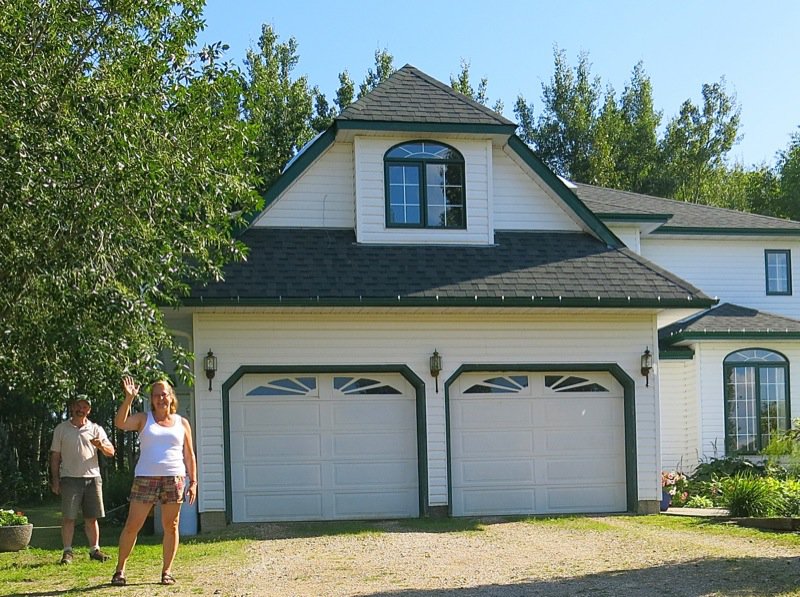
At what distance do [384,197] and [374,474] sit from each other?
392cm

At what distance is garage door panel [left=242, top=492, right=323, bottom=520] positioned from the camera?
1484 centimetres

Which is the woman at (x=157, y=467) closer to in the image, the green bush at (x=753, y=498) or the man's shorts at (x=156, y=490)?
the man's shorts at (x=156, y=490)

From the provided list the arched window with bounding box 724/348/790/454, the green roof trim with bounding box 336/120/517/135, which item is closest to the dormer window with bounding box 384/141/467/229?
the green roof trim with bounding box 336/120/517/135

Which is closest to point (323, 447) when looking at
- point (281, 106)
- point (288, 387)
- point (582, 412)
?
point (288, 387)

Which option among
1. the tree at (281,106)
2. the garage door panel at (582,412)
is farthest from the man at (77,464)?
the tree at (281,106)

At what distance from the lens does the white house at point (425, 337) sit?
14.7 metres

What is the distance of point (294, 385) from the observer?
15055mm

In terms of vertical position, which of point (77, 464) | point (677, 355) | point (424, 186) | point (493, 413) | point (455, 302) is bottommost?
point (77, 464)

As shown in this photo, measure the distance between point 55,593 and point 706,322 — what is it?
588 inches

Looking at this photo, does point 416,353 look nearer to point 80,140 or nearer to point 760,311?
point 80,140

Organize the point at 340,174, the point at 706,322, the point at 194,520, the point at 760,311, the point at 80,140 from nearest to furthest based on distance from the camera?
1. the point at 80,140
2. the point at 194,520
3. the point at 340,174
4. the point at 706,322
5. the point at 760,311

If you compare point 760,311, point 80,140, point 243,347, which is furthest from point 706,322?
point 80,140

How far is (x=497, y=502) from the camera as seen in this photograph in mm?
15367

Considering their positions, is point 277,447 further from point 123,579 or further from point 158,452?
point 158,452
